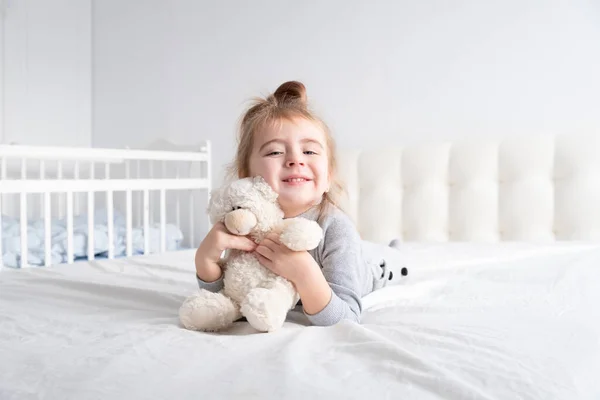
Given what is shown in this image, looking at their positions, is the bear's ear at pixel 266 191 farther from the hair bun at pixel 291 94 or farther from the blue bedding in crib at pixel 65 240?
the blue bedding in crib at pixel 65 240

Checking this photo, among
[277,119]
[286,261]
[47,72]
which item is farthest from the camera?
[47,72]

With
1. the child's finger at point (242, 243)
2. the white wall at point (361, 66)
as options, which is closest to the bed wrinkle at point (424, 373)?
the child's finger at point (242, 243)

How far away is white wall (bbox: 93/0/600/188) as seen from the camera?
201cm

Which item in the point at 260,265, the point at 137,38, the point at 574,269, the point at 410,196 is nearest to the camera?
the point at 260,265

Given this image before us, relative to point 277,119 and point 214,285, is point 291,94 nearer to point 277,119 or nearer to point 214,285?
point 277,119

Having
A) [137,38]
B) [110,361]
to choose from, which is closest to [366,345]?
[110,361]

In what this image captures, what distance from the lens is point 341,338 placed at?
729 millimetres

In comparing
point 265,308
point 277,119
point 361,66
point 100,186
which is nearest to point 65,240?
point 100,186

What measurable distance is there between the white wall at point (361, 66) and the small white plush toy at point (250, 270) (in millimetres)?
1456

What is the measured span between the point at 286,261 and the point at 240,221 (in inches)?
3.5

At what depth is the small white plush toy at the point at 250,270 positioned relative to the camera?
0.78 m

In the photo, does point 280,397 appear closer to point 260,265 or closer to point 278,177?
point 260,265

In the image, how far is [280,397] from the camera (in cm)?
55

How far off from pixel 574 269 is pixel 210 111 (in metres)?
1.94
